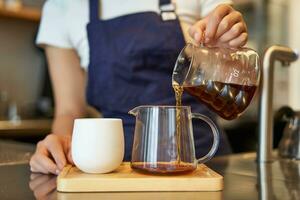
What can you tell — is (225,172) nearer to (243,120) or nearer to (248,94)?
(248,94)

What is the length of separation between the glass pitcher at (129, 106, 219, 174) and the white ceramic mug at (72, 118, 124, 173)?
0.11 ft

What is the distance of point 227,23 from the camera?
85 centimetres

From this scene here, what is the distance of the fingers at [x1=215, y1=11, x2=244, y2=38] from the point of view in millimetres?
844

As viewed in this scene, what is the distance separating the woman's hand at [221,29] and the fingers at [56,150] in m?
0.32

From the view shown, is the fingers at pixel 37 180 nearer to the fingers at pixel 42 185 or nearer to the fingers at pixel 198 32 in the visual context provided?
the fingers at pixel 42 185

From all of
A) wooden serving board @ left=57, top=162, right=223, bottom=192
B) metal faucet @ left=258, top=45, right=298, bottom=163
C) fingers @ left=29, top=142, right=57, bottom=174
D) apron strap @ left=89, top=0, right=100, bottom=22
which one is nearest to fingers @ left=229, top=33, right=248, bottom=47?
metal faucet @ left=258, top=45, right=298, bottom=163

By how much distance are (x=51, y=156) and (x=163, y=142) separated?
0.89ft

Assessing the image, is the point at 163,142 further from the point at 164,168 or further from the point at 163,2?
the point at 163,2

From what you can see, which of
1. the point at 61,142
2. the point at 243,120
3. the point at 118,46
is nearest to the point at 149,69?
the point at 118,46

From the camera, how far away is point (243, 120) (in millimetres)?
3111

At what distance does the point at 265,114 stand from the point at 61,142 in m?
0.46

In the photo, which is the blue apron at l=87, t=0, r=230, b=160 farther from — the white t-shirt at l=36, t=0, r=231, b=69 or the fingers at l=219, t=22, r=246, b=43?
the fingers at l=219, t=22, r=246, b=43

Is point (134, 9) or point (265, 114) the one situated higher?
point (134, 9)

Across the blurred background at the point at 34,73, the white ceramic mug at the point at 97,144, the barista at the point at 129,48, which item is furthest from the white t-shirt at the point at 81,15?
the blurred background at the point at 34,73
